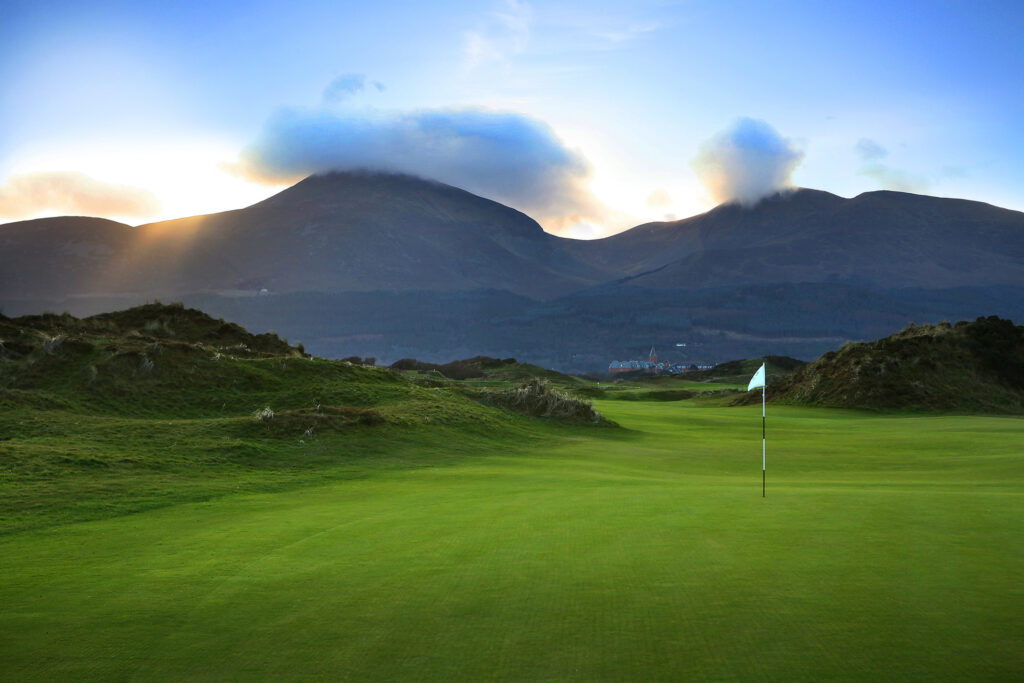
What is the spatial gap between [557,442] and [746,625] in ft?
73.4

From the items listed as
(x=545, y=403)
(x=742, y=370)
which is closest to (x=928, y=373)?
(x=545, y=403)

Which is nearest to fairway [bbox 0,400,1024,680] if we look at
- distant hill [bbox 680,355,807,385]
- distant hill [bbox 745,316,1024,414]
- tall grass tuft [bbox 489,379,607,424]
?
tall grass tuft [bbox 489,379,607,424]

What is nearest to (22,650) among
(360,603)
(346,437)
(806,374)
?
(360,603)

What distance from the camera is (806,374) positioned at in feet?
200

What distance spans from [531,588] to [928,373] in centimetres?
5302

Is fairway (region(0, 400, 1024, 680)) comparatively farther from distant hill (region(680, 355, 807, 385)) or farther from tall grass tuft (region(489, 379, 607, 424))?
distant hill (region(680, 355, 807, 385))

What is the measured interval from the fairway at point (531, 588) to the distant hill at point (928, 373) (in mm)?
41548

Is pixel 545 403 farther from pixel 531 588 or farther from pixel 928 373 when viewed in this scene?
pixel 928 373

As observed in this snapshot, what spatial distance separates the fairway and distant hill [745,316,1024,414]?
4155 cm

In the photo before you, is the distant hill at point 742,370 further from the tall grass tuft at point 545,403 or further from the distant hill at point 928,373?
the tall grass tuft at point 545,403

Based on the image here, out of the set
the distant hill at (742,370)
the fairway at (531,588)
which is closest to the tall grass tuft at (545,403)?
the fairway at (531,588)

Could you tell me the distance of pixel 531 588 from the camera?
25.2ft

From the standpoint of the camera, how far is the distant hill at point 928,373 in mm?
51281

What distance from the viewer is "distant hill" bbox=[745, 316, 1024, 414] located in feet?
168
